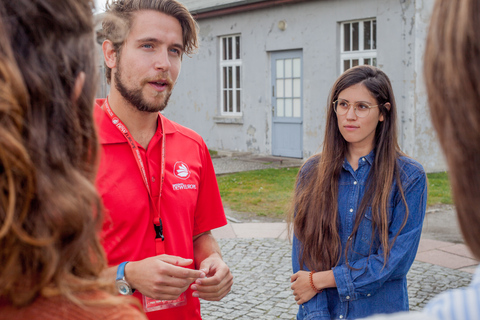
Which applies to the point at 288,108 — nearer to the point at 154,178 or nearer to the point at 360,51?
the point at 360,51

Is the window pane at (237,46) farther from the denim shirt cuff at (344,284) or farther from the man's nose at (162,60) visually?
the denim shirt cuff at (344,284)

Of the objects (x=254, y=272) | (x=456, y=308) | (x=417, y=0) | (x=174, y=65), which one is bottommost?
(x=254, y=272)

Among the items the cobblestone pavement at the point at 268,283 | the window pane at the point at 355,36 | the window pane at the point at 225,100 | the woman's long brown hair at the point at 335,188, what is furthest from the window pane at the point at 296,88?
the woman's long brown hair at the point at 335,188

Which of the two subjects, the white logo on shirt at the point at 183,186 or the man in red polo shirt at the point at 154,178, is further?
the white logo on shirt at the point at 183,186

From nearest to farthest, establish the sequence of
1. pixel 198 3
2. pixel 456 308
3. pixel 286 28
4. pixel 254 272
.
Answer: pixel 456 308 < pixel 254 272 < pixel 286 28 < pixel 198 3

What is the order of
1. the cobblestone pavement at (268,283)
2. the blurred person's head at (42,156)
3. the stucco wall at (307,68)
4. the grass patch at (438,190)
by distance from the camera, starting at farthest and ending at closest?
the stucco wall at (307,68)
the grass patch at (438,190)
the cobblestone pavement at (268,283)
the blurred person's head at (42,156)

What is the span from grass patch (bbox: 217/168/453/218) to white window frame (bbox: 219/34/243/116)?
4.05 metres

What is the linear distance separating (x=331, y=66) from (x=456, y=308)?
38.5ft

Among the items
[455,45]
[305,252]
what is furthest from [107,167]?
[455,45]

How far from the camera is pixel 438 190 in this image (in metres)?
9.16

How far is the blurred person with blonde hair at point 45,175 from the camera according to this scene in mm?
832

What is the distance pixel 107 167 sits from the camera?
2176mm

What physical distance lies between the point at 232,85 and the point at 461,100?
1459 cm

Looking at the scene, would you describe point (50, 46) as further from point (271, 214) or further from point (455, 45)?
point (271, 214)
